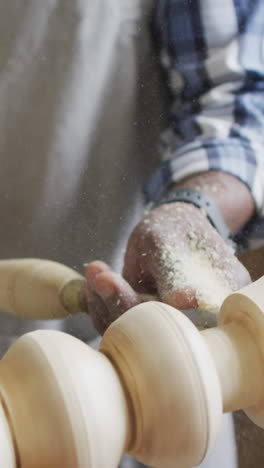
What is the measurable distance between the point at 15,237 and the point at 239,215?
0.26ft

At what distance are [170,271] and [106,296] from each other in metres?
0.02

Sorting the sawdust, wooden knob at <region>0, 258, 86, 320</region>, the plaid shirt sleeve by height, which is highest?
the plaid shirt sleeve

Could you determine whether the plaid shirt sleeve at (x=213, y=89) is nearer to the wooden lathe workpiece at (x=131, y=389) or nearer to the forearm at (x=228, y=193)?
the forearm at (x=228, y=193)

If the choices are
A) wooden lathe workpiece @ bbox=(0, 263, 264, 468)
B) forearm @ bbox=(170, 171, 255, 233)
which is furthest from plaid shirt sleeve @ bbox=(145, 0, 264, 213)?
wooden lathe workpiece @ bbox=(0, 263, 264, 468)

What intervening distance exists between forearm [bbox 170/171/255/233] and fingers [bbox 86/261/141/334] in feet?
0.17

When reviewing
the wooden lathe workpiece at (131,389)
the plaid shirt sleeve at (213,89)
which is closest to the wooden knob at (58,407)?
the wooden lathe workpiece at (131,389)

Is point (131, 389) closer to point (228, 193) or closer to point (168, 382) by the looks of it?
point (168, 382)

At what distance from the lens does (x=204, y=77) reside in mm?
274

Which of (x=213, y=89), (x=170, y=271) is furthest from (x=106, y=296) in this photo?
(x=213, y=89)

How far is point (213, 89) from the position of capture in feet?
0.91

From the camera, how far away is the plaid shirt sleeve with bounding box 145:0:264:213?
0.24 meters

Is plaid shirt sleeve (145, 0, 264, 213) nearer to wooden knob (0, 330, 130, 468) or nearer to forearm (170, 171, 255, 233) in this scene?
forearm (170, 171, 255, 233)

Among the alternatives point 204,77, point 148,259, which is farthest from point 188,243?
point 204,77

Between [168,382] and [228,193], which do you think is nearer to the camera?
[168,382]
